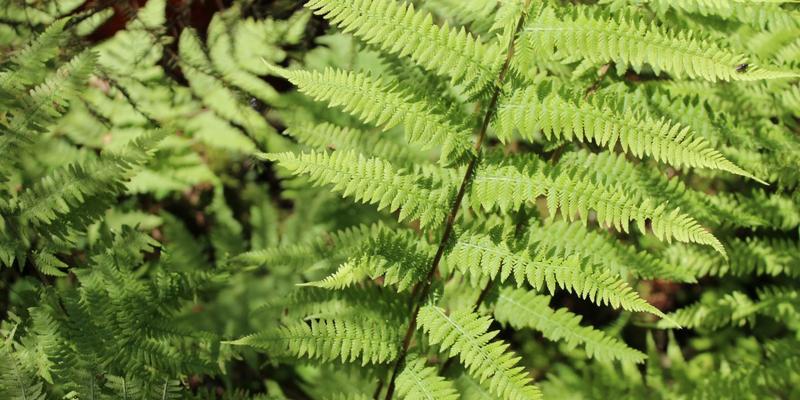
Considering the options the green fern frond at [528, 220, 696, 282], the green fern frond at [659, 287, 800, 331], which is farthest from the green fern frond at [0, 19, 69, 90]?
the green fern frond at [659, 287, 800, 331]

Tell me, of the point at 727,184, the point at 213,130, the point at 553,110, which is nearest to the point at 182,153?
the point at 213,130

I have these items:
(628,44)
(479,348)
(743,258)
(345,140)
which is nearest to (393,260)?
(479,348)

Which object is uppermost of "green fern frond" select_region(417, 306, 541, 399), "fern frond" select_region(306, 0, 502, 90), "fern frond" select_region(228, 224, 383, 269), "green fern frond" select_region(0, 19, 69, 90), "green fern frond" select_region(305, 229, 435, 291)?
"fern frond" select_region(306, 0, 502, 90)

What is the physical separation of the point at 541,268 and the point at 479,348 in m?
0.28

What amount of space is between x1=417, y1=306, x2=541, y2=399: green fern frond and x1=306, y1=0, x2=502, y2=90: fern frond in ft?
2.25

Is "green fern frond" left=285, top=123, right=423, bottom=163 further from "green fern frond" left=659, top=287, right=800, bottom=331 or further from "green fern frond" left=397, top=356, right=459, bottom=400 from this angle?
"green fern frond" left=659, top=287, right=800, bottom=331

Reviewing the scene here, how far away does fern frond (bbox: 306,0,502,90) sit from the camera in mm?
1704

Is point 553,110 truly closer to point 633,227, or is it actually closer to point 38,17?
point 633,227

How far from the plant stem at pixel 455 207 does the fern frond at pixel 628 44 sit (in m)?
0.09

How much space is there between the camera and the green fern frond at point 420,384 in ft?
6.19

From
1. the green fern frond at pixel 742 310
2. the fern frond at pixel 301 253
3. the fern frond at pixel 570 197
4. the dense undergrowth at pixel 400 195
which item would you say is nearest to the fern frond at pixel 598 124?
the dense undergrowth at pixel 400 195

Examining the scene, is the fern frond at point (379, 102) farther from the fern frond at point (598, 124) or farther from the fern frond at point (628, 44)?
the fern frond at point (628, 44)

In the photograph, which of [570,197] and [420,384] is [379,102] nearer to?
[570,197]

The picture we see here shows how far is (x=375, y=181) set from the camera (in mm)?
1820
